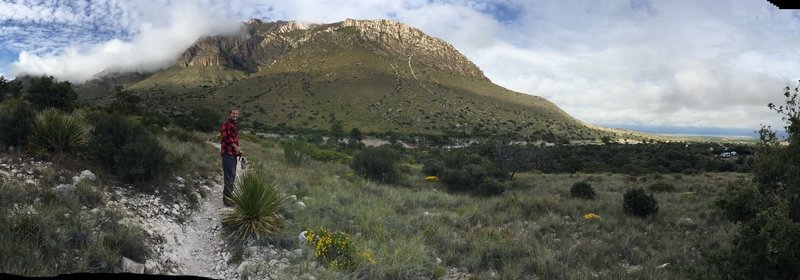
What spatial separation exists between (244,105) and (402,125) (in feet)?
112

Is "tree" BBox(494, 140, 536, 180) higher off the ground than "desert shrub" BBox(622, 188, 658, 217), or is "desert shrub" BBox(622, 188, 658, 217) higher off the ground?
"desert shrub" BBox(622, 188, 658, 217)

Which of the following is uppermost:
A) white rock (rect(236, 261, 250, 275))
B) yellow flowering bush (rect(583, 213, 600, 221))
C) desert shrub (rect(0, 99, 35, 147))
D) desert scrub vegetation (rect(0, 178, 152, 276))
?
desert shrub (rect(0, 99, 35, 147))

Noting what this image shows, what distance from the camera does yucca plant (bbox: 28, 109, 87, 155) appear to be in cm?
907

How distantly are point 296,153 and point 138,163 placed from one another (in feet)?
42.6

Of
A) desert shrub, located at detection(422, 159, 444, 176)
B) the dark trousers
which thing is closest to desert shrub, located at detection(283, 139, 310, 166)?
desert shrub, located at detection(422, 159, 444, 176)

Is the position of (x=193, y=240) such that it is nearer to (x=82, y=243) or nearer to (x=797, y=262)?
(x=82, y=243)

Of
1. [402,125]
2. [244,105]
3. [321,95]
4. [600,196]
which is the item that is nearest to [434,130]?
[402,125]

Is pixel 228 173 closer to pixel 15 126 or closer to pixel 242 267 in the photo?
pixel 242 267

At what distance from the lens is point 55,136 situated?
30.5 feet

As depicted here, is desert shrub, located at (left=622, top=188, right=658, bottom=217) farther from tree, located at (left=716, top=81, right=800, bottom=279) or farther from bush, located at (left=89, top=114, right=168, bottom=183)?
bush, located at (left=89, top=114, right=168, bottom=183)

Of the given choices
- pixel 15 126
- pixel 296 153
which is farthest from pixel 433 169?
pixel 15 126

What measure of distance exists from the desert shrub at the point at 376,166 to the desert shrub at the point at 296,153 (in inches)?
98.2

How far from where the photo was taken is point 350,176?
61.0ft

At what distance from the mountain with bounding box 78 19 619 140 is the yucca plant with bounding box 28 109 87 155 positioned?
5923 centimetres
